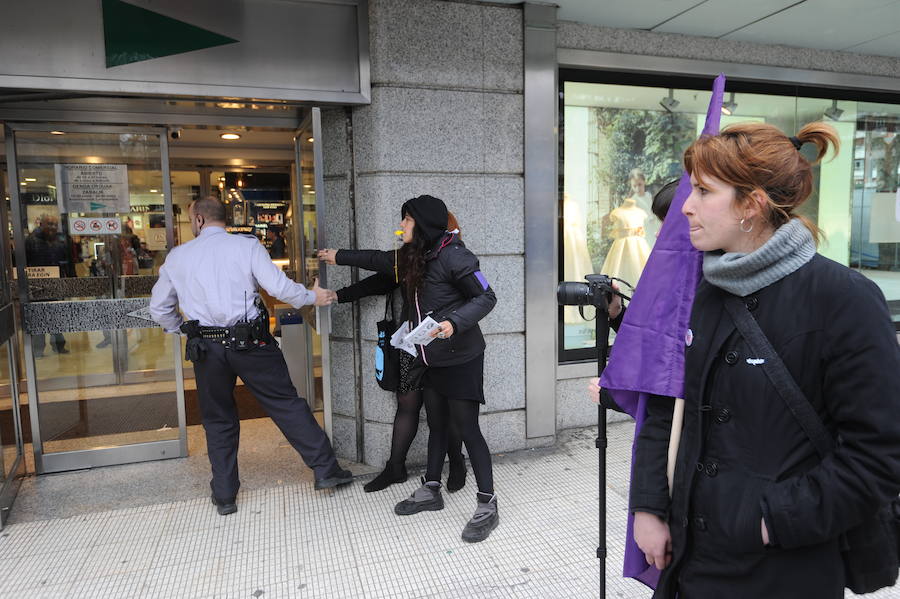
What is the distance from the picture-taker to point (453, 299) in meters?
3.27

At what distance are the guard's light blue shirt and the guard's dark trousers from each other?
22 centimetres

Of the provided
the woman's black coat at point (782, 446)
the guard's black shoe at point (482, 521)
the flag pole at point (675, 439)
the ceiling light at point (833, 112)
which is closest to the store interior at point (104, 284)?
the guard's black shoe at point (482, 521)

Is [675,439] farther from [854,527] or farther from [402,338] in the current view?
[402,338]

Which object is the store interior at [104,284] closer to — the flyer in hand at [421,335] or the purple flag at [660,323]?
the flyer in hand at [421,335]

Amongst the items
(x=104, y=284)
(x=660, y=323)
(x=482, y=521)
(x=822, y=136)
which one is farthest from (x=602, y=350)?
(x=104, y=284)

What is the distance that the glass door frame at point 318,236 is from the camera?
11.5 ft

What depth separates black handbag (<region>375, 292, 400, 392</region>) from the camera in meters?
3.62

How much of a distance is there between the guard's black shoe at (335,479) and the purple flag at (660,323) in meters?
2.32

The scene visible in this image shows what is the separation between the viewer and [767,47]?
4.88m

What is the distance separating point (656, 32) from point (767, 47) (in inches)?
42.1

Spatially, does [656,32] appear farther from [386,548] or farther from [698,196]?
[386,548]

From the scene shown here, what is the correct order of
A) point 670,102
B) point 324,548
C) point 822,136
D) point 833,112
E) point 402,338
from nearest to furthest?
point 822,136 → point 324,548 → point 402,338 → point 670,102 → point 833,112

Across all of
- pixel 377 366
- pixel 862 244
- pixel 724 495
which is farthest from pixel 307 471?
pixel 862 244

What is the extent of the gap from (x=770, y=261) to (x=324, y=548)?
8.75 feet
